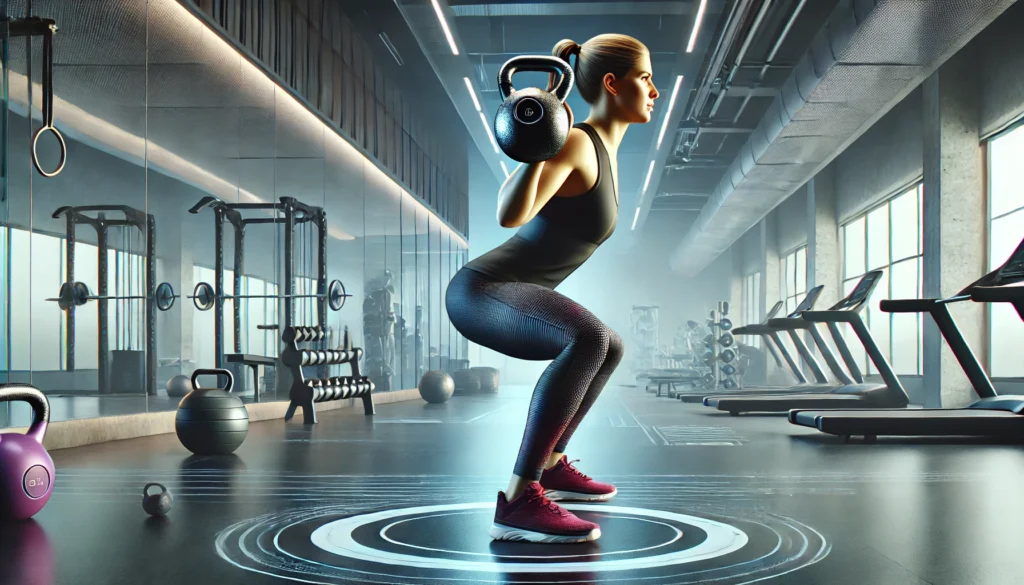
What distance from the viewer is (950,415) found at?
17.9ft

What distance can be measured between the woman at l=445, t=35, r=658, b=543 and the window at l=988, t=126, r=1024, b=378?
25.3 ft

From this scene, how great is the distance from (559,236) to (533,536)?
0.76 m

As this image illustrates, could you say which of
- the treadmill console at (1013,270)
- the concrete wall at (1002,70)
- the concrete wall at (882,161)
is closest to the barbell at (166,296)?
the treadmill console at (1013,270)

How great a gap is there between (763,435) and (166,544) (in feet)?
15.0

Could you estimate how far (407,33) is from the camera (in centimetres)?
1052

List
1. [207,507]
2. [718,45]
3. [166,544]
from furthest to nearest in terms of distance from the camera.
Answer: [718,45] → [207,507] → [166,544]

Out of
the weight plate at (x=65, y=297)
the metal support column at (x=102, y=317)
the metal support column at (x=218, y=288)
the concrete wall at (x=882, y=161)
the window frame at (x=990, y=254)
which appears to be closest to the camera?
the weight plate at (x=65, y=297)

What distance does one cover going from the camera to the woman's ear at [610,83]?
95.0 inches

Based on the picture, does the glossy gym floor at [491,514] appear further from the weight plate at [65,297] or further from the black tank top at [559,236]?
the weight plate at [65,297]

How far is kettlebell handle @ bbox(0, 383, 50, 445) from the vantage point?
2486mm

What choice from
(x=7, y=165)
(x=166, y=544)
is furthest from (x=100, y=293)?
(x=166, y=544)

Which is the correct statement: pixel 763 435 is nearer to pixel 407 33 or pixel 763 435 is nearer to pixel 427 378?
pixel 427 378

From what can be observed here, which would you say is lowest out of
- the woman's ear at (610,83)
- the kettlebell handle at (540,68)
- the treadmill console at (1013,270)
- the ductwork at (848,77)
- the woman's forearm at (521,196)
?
the treadmill console at (1013,270)

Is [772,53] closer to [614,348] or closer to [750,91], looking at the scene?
[750,91]
